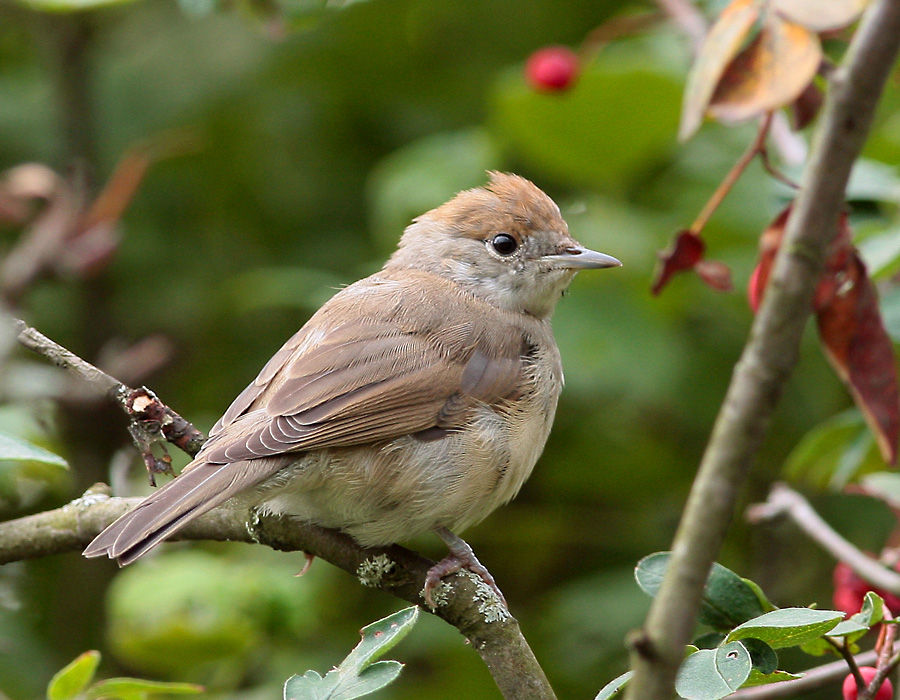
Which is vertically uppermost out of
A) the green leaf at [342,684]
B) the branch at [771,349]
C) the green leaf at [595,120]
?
the branch at [771,349]

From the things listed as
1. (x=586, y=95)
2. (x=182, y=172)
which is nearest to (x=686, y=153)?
(x=586, y=95)

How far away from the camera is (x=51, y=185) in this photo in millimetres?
4527

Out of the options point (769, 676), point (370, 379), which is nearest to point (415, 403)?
point (370, 379)

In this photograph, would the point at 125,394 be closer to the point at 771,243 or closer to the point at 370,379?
the point at 370,379

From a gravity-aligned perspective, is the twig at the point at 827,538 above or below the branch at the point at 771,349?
below

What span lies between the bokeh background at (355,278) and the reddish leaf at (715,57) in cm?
161

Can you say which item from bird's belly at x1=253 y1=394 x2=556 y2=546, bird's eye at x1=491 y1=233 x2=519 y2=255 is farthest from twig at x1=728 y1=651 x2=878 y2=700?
bird's eye at x1=491 y1=233 x2=519 y2=255

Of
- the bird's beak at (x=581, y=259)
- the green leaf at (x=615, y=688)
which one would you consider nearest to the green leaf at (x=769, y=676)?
the green leaf at (x=615, y=688)

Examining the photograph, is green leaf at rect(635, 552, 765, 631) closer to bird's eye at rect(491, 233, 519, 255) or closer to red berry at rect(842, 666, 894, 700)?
red berry at rect(842, 666, 894, 700)

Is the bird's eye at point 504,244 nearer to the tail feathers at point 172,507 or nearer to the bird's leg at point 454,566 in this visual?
the bird's leg at point 454,566

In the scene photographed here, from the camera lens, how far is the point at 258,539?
9.50 ft

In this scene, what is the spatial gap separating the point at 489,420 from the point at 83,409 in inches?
98.1

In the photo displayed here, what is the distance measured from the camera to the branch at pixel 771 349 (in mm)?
1339

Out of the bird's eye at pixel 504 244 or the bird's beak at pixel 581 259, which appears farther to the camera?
the bird's eye at pixel 504 244
